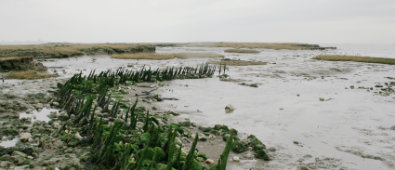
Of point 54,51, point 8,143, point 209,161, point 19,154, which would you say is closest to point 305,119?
point 209,161

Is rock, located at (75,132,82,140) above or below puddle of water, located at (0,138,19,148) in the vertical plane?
above

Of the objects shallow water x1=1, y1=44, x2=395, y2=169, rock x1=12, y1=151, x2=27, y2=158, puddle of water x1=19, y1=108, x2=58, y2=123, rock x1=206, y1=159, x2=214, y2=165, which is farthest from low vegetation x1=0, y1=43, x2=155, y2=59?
rock x1=206, y1=159, x2=214, y2=165

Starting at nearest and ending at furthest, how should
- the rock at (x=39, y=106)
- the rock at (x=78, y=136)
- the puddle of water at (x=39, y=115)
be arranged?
the rock at (x=78, y=136), the puddle of water at (x=39, y=115), the rock at (x=39, y=106)

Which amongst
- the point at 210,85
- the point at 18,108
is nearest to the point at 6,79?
the point at 18,108

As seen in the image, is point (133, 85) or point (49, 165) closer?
point (49, 165)

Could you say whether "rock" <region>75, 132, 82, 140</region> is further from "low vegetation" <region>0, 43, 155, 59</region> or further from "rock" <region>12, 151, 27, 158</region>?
"low vegetation" <region>0, 43, 155, 59</region>

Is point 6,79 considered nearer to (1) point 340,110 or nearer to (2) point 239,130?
(2) point 239,130

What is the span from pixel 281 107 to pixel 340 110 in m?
2.16

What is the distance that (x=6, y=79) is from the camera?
14086 millimetres

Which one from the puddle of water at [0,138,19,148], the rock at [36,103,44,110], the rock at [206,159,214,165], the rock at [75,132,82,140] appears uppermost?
the rock at [36,103,44,110]

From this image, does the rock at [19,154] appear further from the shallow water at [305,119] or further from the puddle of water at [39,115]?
the shallow water at [305,119]

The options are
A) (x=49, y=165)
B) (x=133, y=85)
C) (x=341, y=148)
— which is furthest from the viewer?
(x=133, y=85)

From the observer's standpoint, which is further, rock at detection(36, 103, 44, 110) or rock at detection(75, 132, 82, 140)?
rock at detection(36, 103, 44, 110)

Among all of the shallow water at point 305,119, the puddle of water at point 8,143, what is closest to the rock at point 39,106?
the puddle of water at point 8,143
